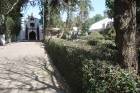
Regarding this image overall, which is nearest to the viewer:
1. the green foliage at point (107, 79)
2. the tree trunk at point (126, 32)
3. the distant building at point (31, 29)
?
the green foliage at point (107, 79)

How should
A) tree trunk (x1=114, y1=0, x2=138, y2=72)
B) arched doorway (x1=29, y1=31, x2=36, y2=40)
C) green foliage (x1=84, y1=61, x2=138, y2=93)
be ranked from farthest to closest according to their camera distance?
arched doorway (x1=29, y1=31, x2=36, y2=40) < tree trunk (x1=114, y1=0, x2=138, y2=72) < green foliage (x1=84, y1=61, x2=138, y2=93)

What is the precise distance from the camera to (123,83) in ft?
17.9

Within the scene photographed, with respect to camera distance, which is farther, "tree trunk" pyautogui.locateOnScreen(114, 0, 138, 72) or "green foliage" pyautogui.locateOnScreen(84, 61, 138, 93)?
"tree trunk" pyautogui.locateOnScreen(114, 0, 138, 72)

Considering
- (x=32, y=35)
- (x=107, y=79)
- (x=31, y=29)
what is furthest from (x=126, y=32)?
(x=32, y=35)

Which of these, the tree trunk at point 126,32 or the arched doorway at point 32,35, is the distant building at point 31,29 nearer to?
the arched doorway at point 32,35

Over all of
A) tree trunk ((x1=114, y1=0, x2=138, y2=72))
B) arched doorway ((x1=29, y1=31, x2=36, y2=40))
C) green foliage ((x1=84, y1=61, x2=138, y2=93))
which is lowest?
arched doorway ((x1=29, y1=31, x2=36, y2=40))

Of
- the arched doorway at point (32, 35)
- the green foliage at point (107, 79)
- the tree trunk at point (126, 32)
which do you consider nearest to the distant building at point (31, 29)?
the arched doorway at point (32, 35)

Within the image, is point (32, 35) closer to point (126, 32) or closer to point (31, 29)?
point (31, 29)

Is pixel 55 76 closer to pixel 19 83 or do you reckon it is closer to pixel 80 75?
pixel 19 83

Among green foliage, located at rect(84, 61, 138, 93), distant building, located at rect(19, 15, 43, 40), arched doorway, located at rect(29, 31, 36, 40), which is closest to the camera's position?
green foliage, located at rect(84, 61, 138, 93)

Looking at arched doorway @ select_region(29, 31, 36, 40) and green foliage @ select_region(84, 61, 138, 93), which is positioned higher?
green foliage @ select_region(84, 61, 138, 93)

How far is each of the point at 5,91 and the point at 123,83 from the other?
639cm

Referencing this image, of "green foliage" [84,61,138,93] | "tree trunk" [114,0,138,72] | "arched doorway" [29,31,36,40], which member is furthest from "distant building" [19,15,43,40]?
"green foliage" [84,61,138,93]

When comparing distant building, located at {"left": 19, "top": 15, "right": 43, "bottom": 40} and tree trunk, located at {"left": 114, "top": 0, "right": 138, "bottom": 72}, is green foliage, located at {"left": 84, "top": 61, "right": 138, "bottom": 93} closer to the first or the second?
tree trunk, located at {"left": 114, "top": 0, "right": 138, "bottom": 72}
